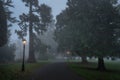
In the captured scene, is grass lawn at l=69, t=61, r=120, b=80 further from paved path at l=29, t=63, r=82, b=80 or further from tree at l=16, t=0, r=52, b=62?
tree at l=16, t=0, r=52, b=62

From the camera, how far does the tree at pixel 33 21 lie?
48.8 meters

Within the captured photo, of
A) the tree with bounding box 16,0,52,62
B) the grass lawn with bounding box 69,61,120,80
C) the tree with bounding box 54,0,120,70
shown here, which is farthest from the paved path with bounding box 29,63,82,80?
the tree with bounding box 16,0,52,62

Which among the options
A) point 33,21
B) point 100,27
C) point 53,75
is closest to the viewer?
point 53,75

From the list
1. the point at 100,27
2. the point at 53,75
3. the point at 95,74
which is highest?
the point at 100,27

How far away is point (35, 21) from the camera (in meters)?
48.9

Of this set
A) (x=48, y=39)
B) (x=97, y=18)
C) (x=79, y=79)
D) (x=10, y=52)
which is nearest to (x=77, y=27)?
(x=97, y=18)

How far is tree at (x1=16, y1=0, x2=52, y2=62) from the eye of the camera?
48.8 metres

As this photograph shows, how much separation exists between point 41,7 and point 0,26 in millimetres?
14041

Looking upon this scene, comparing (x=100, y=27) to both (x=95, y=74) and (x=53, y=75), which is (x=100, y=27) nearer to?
(x=95, y=74)

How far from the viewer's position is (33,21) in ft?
160

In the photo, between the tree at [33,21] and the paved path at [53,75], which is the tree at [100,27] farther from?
the tree at [33,21]

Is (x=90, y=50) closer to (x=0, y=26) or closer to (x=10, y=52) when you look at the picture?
(x=0, y=26)

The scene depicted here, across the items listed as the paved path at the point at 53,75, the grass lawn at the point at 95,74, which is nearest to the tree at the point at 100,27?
the grass lawn at the point at 95,74

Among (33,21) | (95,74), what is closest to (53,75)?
(95,74)
